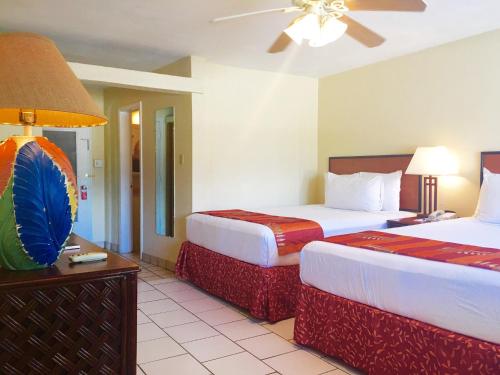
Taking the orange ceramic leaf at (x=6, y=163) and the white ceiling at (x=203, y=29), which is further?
the white ceiling at (x=203, y=29)

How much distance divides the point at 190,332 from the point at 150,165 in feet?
8.44

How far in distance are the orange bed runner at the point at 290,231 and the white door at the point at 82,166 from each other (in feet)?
9.71

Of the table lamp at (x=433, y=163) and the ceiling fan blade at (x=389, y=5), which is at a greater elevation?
the ceiling fan blade at (x=389, y=5)

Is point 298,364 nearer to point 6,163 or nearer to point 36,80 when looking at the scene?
point 6,163

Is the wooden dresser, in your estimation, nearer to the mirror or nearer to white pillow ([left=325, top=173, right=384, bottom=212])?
white pillow ([left=325, top=173, right=384, bottom=212])

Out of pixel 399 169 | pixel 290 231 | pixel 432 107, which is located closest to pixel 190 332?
pixel 290 231

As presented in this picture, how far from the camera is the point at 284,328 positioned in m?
3.08

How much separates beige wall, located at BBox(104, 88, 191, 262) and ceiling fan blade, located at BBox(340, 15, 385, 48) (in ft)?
6.84

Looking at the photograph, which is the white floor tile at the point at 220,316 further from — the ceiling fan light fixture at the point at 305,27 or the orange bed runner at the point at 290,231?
the ceiling fan light fixture at the point at 305,27

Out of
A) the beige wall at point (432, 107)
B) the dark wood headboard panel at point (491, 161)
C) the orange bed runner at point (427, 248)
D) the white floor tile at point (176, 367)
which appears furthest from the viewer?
the beige wall at point (432, 107)

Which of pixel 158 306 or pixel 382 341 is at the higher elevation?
pixel 382 341

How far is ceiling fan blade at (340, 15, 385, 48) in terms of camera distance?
2.64 m

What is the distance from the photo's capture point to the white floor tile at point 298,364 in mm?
2420

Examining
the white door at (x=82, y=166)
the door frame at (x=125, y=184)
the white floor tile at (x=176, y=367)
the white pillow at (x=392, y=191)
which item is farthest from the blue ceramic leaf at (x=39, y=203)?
the white door at (x=82, y=166)
